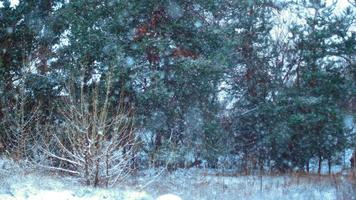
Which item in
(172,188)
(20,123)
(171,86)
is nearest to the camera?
(172,188)

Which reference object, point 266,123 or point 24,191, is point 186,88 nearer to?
point 266,123

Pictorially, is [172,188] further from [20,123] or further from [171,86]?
[20,123]

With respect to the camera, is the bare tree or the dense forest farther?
the dense forest

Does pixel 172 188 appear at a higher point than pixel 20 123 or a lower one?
lower

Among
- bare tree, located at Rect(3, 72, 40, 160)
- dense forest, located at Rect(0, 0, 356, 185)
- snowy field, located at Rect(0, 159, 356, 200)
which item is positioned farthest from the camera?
dense forest, located at Rect(0, 0, 356, 185)

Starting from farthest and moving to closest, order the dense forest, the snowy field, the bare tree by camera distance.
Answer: the dense forest → the bare tree → the snowy field

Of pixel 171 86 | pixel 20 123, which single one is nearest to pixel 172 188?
pixel 171 86

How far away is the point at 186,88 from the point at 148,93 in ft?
5.96

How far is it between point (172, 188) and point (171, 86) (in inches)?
192

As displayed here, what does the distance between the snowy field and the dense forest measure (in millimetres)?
830

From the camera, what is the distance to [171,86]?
59.7ft

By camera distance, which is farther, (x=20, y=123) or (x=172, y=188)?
(x=20, y=123)

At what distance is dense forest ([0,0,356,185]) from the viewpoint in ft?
55.4

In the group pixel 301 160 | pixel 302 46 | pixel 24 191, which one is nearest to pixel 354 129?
pixel 301 160
